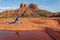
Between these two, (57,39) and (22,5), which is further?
(22,5)

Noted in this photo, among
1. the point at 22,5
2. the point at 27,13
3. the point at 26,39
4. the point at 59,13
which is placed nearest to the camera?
the point at 26,39

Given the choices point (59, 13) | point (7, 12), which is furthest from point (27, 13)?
point (59, 13)

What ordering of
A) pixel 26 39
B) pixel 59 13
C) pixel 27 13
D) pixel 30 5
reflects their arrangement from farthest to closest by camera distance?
1. pixel 30 5
2. pixel 27 13
3. pixel 59 13
4. pixel 26 39

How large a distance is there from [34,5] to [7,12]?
1067 centimetres

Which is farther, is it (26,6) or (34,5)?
(34,5)

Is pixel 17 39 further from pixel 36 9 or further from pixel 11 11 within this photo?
pixel 36 9

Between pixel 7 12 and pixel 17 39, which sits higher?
pixel 17 39

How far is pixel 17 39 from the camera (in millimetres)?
11812

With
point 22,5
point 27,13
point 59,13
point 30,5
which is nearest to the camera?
point 59,13

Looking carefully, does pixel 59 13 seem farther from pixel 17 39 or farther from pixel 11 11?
pixel 17 39

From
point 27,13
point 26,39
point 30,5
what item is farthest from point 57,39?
point 30,5

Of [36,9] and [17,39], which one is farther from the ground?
[17,39]

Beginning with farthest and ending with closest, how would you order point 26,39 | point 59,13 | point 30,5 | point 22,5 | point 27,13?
point 30,5
point 22,5
point 27,13
point 59,13
point 26,39

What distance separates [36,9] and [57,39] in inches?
1924
